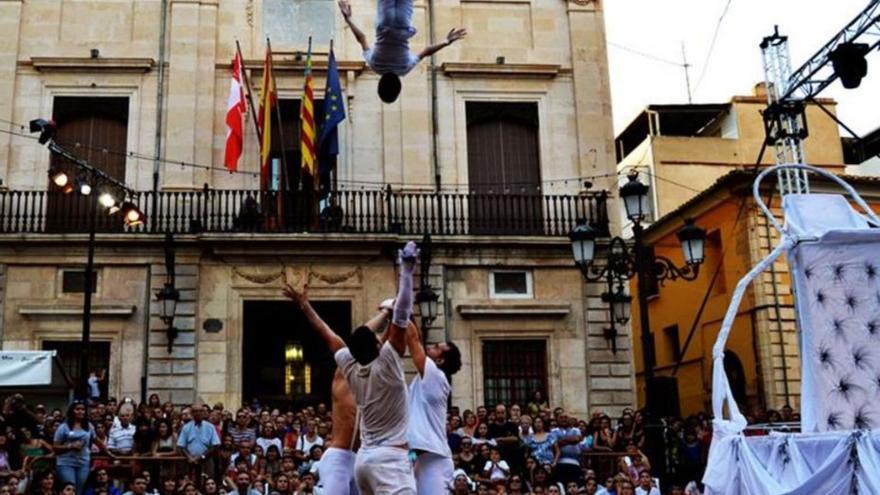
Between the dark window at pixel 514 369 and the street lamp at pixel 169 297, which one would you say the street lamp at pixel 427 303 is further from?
the street lamp at pixel 169 297

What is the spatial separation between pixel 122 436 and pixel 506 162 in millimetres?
10521

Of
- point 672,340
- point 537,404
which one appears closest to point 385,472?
point 537,404

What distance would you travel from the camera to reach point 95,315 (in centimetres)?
1891

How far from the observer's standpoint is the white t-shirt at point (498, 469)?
43.5 feet

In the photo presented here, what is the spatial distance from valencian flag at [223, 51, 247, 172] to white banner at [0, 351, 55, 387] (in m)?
5.71

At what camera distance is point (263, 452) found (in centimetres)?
1418

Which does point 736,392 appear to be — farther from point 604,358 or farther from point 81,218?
point 81,218

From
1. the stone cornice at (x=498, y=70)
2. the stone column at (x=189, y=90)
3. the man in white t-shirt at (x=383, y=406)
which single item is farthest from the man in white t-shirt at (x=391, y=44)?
the stone cornice at (x=498, y=70)

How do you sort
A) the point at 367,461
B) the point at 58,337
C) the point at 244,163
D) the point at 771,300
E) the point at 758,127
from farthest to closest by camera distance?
the point at 758,127 < the point at 771,300 < the point at 244,163 < the point at 58,337 < the point at 367,461

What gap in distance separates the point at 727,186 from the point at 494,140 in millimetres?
6409

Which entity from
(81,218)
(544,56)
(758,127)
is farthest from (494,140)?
(758,127)

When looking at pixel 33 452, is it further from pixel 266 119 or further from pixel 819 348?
pixel 819 348

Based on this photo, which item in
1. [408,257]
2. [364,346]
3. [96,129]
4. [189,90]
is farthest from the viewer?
[96,129]

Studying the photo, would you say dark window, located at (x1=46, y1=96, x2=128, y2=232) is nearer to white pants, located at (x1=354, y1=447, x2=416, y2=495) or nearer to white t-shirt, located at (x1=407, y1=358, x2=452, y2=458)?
white t-shirt, located at (x1=407, y1=358, x2=452, y2=458)
